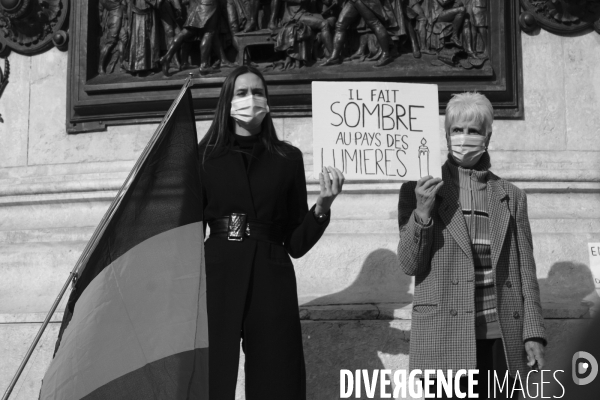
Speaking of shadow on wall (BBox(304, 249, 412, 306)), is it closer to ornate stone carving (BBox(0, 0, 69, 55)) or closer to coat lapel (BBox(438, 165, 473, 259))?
coat lapel (BBox(438, 165, 473, 259))

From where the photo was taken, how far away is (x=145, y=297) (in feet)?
16.5

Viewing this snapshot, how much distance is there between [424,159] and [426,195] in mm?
465

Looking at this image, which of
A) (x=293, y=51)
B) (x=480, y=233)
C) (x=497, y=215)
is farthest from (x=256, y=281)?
(x=293, y=51)

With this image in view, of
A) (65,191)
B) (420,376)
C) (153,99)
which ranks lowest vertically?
(420,376)

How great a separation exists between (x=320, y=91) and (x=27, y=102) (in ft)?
11.9

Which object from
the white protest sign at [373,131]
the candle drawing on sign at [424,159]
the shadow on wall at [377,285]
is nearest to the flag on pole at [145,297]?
the white protest sign at [373,131]

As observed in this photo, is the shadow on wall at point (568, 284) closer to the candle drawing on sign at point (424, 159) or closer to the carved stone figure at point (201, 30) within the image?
the candle drawing on sign at point (424, 159)

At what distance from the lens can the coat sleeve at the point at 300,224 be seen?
17.0 feet

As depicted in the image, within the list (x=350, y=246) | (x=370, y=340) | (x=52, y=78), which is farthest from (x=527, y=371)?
(x=52, y=78)

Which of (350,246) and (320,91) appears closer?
(320,91)

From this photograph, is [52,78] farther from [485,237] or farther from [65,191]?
[485,237]

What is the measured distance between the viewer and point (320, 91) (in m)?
5.50

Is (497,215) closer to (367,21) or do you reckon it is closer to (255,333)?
(255,333)

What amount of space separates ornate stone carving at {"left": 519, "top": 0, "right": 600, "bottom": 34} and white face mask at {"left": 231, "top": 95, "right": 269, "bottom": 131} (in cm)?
322
